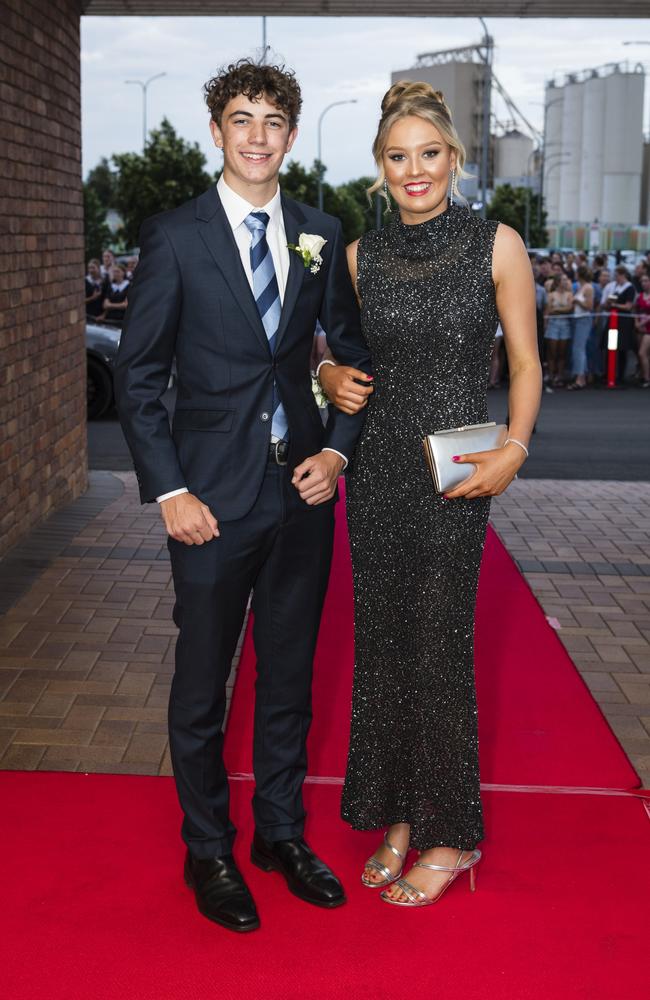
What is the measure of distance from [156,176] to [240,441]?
57.9 metres

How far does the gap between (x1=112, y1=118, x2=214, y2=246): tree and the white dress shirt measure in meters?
56.0

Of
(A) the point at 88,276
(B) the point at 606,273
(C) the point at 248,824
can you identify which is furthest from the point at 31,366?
(B) the point at 606,273

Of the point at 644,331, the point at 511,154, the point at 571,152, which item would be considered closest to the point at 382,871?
the point at 644,331

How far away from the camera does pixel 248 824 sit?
3842mm

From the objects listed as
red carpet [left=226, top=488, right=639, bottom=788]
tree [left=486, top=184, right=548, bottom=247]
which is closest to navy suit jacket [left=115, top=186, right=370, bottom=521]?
red carpet [left=226, top=488, right=639, bottom=788]

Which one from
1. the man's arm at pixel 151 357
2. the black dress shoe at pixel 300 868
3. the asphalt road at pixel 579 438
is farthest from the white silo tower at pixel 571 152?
the man's arm at pixel 151 357

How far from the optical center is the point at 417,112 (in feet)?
10.5

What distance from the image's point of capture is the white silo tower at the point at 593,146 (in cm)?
12562

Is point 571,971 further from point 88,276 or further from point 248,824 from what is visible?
point 88,276

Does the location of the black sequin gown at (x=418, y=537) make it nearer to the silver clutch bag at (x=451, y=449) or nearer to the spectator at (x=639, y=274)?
the silver clutch bag at (x=451, y=449)

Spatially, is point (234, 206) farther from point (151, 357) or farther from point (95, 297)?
point (95, 297)

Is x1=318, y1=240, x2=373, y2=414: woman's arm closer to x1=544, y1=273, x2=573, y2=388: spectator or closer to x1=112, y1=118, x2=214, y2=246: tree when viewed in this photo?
x1=544, y1=273, x2=573, y2=388: spectator

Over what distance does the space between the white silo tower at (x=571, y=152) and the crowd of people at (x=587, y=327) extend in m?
114

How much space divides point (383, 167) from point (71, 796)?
2230 mm
